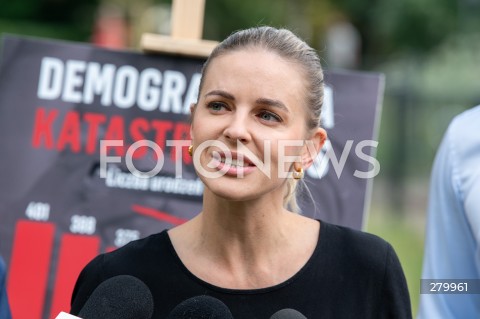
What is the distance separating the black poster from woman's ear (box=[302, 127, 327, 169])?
1298 millimetres

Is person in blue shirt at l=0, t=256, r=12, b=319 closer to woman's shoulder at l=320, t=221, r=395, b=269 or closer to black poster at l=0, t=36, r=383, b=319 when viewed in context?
woman's shoulder at l=320, t=221, r=395, b=269

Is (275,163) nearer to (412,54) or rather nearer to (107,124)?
(107,124)


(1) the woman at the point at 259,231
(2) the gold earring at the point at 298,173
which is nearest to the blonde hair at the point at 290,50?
(1) the woman at the point at 259,231

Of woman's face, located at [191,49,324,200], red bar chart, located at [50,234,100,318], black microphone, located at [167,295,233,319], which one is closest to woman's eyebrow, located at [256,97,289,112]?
woman's face, located at [191,49,324,200]

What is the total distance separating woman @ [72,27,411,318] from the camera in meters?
3.03

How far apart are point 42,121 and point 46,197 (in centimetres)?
35

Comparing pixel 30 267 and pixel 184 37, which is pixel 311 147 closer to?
pixel 184 37

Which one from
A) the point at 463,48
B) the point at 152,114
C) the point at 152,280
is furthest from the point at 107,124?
the point at 463,48

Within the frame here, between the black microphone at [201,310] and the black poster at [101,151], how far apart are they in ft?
6.65

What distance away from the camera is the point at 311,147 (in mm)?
3287

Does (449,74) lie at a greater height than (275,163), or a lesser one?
greater

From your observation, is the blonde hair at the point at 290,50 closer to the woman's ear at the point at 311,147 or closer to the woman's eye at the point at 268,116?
Answer: the woman's ear at the point at 311,147

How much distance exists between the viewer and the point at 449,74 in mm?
20859

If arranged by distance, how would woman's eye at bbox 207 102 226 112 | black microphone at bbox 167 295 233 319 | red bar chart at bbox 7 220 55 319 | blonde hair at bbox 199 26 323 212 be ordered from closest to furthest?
black microphone at bbox 167 295 233 319 < woman's eye at bbox 207 102 226 112 < blonde hair at bbox 199 26 323 212 < red bar chart at bbox 7 220 55 319
